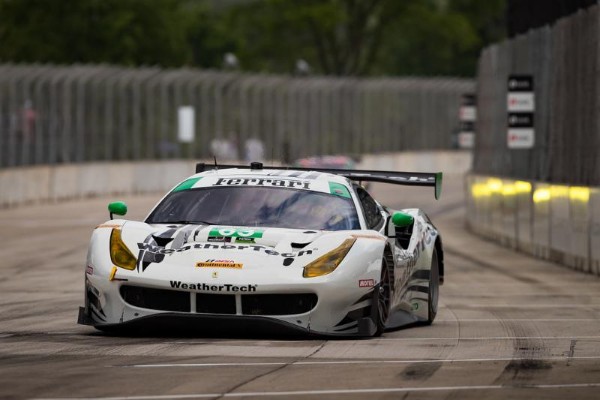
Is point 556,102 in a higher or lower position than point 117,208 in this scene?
higher

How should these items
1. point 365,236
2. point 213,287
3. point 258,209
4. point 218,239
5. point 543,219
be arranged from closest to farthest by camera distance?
point 213,287 < point 218,239 < point 365,236 < point 258,209 < point 543,219

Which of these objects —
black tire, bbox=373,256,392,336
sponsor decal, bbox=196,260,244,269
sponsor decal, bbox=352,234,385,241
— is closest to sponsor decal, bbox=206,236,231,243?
sponsor decal, bbox=196,260,244,269

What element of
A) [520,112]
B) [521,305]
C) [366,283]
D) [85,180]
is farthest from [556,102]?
[85,180]

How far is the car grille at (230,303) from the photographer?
35.4 feet

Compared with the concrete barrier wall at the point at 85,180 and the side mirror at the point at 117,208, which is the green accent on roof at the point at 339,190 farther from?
the concrete barrier wall at the point at 85,180

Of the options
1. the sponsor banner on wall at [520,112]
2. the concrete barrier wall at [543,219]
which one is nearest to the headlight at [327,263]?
the concrete barrier wall at [543,219]

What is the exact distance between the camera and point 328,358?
990 centimetres

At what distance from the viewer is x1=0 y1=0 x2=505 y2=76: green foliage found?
293 feet

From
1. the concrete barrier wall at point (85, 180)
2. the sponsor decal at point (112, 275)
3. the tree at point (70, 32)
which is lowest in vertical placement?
the concrete barrier wall at point (85, 180)

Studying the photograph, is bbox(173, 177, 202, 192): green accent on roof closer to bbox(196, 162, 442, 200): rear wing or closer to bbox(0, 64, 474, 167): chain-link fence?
bbox(196, 162, 442, 200): rear wing

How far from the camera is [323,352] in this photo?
10.2 meters

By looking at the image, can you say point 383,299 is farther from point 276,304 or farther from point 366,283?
point 276,304

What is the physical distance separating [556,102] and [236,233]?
12821mm

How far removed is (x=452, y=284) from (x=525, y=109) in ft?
25.0
